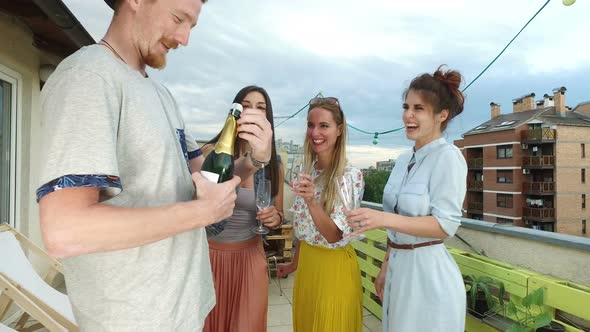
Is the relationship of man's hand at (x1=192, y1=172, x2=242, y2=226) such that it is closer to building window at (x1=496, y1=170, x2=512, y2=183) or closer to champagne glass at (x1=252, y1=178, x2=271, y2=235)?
champagne glass at (x1=252, y1=178, x2=271, y2=235)

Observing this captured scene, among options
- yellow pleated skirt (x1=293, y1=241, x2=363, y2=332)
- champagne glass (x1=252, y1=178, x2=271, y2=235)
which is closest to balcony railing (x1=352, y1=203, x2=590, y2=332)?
yellow pleated skirt (x1=293, y1=241, x2=363, y2=332)

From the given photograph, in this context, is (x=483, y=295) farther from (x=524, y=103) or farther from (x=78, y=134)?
(x=524, y=103)

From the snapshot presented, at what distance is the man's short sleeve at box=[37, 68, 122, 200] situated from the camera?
0.58 m

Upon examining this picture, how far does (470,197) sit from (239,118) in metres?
85.1

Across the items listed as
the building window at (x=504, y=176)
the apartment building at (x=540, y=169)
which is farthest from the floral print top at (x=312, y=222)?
the building window at (x=504, y=176)

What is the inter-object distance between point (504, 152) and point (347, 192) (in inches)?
2953

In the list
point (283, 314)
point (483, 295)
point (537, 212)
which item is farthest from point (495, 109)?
point (483, 295)

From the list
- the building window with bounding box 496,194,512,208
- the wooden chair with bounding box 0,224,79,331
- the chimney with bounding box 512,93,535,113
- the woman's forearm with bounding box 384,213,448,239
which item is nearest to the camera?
the woman's forearm with bounding box 384,213,448,239

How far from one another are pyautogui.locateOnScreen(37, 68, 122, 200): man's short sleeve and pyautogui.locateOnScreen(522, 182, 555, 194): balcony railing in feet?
255

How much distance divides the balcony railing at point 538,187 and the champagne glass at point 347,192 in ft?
250

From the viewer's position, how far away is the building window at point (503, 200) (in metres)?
66.1

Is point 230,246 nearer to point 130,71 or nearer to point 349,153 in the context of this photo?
point 349,153

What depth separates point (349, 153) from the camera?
2.03 m

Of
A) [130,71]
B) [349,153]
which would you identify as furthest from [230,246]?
[130,71]
